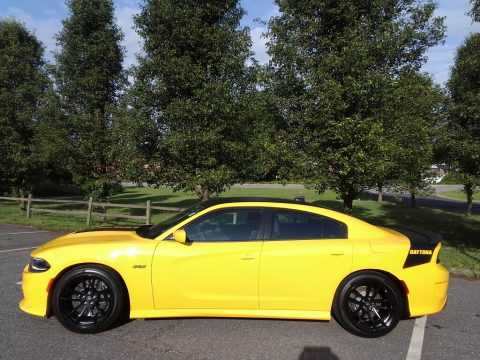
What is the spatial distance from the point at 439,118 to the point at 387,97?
3.22 metres

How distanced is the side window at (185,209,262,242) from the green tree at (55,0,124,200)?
11.4 meters

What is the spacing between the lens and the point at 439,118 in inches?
421

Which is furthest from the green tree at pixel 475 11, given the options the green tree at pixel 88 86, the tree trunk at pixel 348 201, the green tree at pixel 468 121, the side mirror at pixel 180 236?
the green tree at pixel 88 86

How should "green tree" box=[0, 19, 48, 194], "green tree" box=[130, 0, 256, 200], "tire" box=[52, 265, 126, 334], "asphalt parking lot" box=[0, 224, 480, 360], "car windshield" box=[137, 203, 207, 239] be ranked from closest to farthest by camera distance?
1. "asphalt parking lot" box=[0, 224, 480, 360]
2. "tire" box=[52, 265, 126, 334]
3. "car windshield" box=[137, 203, 207, 239]
4. "green tree" box=[130, 0, 256, 200]
5. "green tree" box=[0, 19, 48, 194]

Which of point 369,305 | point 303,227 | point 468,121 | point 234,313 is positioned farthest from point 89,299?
point 468,121

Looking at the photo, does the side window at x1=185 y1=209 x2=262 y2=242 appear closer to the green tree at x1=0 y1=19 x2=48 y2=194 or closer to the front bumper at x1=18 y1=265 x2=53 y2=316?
the front bumper at x1=18 y1=265 x2=53 y2=316

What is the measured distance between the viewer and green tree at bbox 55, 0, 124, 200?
1535cm

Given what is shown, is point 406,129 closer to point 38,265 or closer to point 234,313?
point 234,313

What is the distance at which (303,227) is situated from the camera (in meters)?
4.65

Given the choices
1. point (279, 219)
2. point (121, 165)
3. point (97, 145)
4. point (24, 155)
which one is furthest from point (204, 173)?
point (24, 155)

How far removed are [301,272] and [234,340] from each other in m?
0.99

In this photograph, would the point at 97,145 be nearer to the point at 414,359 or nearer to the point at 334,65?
the point at 334,65

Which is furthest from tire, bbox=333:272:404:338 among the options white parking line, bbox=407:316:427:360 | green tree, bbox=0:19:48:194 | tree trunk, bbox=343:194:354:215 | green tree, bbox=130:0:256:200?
green tree, bbox=0:19:48:194

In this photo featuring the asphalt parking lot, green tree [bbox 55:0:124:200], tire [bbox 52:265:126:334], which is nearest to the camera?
the asphalt parking lot
